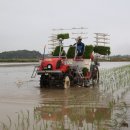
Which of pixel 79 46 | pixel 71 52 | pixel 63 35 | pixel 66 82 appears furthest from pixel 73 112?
pixel 63 35

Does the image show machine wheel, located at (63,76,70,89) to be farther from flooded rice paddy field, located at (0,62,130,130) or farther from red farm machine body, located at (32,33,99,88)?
flooded rice paddy field, located at (0,62,130,130)

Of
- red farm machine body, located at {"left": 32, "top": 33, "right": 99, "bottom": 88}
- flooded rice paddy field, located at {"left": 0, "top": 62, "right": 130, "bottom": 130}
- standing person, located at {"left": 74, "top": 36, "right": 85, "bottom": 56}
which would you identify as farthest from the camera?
standing person, located at {"left": 74, "top": 36, "right": 85, "bottom": 56}

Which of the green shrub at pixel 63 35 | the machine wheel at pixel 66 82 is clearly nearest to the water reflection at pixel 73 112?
the machine wheel at pixel 66 82

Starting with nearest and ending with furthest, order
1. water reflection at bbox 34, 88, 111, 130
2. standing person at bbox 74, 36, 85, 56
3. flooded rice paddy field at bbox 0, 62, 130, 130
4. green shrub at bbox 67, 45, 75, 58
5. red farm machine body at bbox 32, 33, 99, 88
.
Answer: flooded rice paddy field at bbox 0, 62, 130, 130
water reflection at bbox 34, 88, 111, 130
red farm machine body at bbox 32, 33, 99, 88
standing person at bbox 74, 36, 85, 56
green shrub at bbox 67, 45, 75, 58

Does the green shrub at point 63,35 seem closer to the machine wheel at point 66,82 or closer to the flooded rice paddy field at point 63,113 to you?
the machine wheel at point 66,82

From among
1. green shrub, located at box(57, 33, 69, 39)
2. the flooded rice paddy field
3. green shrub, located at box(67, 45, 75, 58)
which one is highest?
green shrub, located at box(57, 33, 69, 39)

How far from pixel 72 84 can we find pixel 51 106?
18.6ft

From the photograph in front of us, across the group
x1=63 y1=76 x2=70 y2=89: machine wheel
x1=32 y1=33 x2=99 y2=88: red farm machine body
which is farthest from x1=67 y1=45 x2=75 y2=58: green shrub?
x1=63 y1=76 x2=70 y2=89: machine wheel

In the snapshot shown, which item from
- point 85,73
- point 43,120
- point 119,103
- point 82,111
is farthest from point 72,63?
point 43,120

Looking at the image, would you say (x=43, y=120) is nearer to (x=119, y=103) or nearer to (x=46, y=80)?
(x=119, y=103)

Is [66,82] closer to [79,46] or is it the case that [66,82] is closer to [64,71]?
[64,71]

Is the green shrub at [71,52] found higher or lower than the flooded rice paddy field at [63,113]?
higher

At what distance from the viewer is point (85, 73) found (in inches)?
586

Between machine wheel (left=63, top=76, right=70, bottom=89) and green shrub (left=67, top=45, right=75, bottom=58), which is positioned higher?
green shrub (left=67, top=45, right=75, bottom=58)
